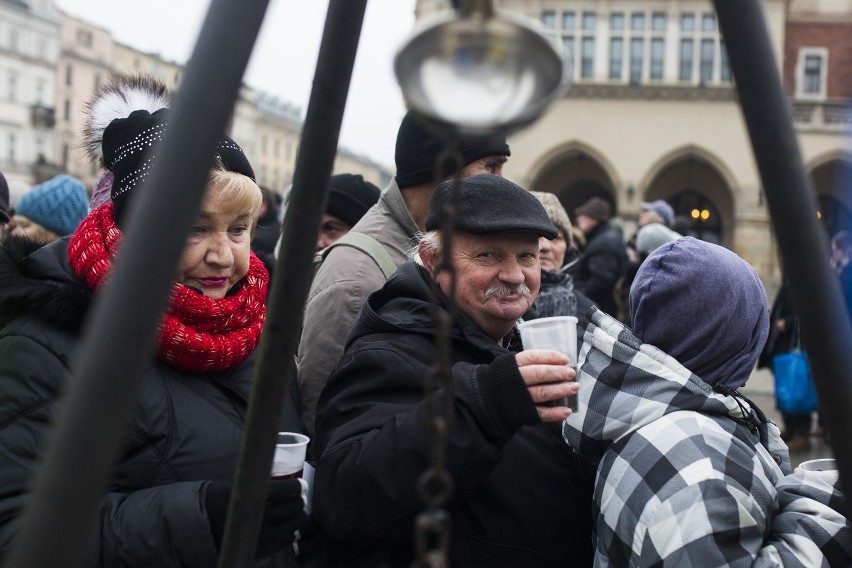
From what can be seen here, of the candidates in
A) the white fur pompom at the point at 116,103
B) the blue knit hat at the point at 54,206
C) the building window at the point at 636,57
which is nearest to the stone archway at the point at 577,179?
the building window at the point at 636,57

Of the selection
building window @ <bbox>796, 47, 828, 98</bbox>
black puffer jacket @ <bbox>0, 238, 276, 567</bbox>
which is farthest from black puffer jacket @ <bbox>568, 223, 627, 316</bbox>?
building window @ <bbox>796, 47, 828, 98</bbox>

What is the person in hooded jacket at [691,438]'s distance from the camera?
1.42 m

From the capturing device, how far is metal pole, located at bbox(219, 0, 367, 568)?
3.40 ft

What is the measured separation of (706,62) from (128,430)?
23.9 m

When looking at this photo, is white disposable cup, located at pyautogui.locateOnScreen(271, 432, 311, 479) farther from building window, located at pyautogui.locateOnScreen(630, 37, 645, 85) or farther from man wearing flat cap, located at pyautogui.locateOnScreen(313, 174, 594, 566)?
building window, located at pyautogui.locateOnScreen(630, 37, 645, 85)

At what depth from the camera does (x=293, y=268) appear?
40.9 inches

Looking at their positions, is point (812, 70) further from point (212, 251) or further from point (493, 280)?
point (212, 251)

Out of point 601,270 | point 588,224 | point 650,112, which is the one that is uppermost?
point 650,112

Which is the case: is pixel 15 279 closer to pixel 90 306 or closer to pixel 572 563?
pixel 90 306

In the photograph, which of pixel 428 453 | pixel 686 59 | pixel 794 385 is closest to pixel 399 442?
pixel 428 453

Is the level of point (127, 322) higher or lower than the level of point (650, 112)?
lower

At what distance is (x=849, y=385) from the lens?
0.82 m

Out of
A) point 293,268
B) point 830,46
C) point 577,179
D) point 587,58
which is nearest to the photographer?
point 293,268

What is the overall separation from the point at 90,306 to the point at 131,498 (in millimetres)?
405
